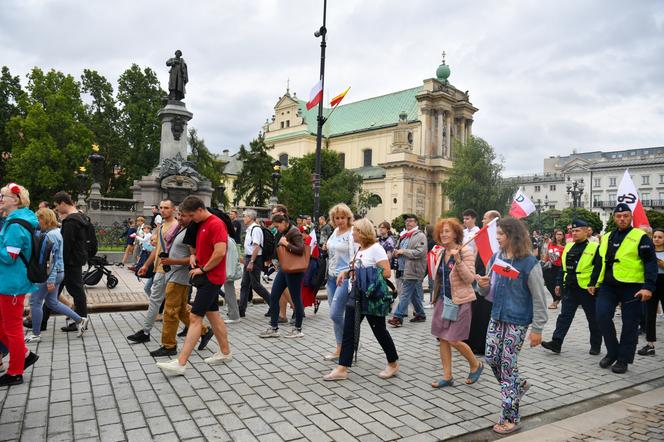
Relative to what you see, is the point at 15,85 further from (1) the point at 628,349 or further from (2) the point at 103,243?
(1) the point at 628,349

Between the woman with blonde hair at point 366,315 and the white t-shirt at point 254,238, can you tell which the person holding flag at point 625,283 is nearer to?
the woman with blonde hair at point 366,315

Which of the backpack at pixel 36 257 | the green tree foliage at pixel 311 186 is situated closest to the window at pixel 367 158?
the green tree foliage at pixel 311 186

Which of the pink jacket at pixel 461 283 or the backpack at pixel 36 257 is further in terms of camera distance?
the pink jacket at pixel 461 283

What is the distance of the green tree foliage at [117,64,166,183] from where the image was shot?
47031mm

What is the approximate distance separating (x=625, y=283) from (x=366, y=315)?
3653mm

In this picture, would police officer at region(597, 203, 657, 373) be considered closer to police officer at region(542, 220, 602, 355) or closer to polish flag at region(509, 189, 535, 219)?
police officer at region(542, 220, 602, 355)

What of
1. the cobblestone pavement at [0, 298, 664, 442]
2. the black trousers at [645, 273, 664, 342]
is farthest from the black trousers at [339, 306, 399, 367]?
the black trousers at [645, 273, 664, 342]

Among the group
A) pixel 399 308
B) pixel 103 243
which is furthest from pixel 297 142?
pixel 399 308

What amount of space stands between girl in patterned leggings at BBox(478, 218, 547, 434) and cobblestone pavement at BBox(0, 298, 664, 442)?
1.20ft

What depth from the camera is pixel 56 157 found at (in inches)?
1668

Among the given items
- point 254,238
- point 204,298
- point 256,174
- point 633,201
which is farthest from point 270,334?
point 256,174

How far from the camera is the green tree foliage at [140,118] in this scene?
154ft

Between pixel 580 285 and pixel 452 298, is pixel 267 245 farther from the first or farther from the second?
pixel 580 285

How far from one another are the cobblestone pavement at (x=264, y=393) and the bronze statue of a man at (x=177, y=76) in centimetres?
1919
